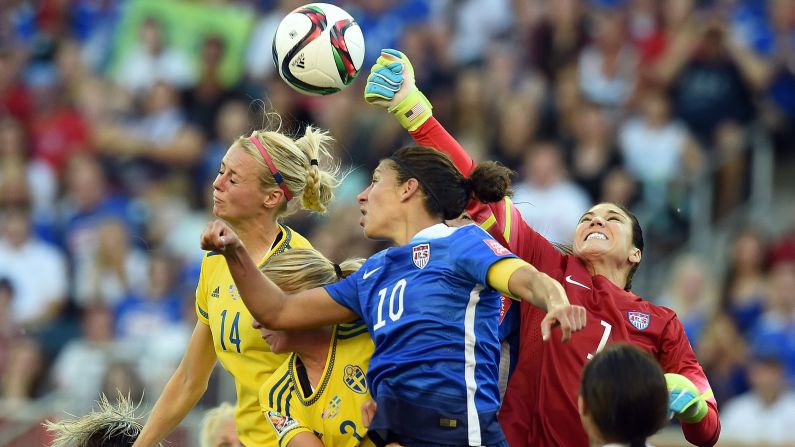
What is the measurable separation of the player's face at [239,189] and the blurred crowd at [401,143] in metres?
4.39

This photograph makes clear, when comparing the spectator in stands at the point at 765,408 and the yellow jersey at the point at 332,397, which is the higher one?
the spectator in stands at the point at 765,408

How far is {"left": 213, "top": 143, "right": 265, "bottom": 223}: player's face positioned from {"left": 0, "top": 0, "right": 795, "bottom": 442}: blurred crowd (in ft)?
14.4

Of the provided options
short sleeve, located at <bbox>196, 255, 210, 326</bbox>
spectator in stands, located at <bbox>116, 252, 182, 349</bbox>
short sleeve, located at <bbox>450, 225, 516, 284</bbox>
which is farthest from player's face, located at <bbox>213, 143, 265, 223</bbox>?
spectator in stands, located at <bbox>116, 252, 182, 349</bbox>

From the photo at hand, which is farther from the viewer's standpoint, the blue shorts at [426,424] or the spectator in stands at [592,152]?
the spectator in stands at [592,152]

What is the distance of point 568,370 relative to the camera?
4840 mm

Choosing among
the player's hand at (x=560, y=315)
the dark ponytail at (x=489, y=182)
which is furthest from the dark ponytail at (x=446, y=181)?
the player's hand at (x=560, y=315)

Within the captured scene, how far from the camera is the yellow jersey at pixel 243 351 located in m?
4.90

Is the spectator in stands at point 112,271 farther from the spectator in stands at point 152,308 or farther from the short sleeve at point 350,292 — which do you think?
the short sleeve at point 350,292

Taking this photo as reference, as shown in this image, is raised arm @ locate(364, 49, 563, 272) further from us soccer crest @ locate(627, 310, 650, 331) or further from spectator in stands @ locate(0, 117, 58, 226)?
spectator in stands @ locate(0, 117, 58, 226)

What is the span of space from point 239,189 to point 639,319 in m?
1.58

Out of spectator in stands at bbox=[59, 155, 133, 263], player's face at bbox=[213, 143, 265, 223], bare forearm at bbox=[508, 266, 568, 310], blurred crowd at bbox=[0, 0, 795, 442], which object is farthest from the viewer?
spectator in stands at bbox=[59, 155, 133, 263]

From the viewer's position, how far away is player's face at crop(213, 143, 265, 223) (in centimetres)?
506

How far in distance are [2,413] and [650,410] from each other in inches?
257

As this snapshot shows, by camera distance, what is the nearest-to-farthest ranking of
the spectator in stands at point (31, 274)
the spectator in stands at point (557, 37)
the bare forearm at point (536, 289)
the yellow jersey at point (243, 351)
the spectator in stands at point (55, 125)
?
the bare forearm at point (536, 289) < the yellow jersey at point (243, 351) < the spectator in stands at point (31, 274) < the spectator in stands at point (557, 37) < the spectator in stands at point (55, 125)
